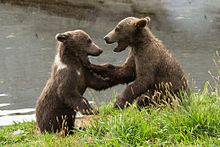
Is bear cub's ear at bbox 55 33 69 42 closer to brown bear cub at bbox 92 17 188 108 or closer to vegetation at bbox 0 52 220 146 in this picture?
brown bear cub at bbox 92 17 188 108

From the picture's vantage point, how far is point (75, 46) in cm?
782

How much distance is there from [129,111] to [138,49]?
4.69 feet

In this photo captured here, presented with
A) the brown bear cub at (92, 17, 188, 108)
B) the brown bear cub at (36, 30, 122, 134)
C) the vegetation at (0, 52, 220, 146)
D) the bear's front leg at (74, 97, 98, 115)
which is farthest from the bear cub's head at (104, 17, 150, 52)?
the vegetation at (0, 52, 220, 146)

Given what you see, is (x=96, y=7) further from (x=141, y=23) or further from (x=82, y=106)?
(x=82, y=106)

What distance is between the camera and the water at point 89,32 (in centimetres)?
1281

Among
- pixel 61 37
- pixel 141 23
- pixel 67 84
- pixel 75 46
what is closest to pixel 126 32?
pixel 141 23

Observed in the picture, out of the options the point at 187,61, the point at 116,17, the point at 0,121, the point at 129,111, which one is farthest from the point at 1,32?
the point at 129,111

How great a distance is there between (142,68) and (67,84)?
3.22 feet

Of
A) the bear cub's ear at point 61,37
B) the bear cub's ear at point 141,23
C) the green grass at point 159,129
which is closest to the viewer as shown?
the green grass at point 159,129

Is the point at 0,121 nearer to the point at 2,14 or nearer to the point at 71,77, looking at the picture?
the point at 71,77

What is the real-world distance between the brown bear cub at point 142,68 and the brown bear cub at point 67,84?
0.28m

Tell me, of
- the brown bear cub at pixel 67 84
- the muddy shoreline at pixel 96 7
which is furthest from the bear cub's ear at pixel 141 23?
the muddy shoreline at pixel 96 7

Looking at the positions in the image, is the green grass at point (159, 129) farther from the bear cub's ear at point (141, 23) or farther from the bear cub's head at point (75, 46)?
the bear cub's ear at point (141, 23)

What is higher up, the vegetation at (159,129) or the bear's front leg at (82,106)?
the vegetation at (159,129)
